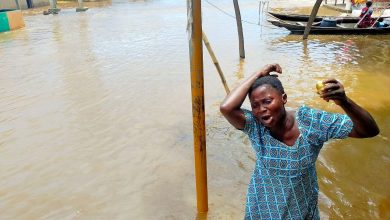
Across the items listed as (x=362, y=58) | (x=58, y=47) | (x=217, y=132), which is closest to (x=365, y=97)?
(x=217, y=132)

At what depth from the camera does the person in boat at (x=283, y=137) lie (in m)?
1.59

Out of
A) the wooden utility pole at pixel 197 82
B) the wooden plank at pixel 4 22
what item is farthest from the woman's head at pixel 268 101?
the wooden plank at pixel 4 22

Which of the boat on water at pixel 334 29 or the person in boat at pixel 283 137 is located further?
the boat on water at pixel 334 29

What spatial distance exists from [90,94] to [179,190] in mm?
4409

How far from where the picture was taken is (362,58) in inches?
404

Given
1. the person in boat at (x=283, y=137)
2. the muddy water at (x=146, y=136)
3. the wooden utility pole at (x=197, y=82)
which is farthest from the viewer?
the muddy water at (x=146, y=136)

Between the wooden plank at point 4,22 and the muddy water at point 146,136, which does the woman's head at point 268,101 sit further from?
the wooden plank at point 4,22

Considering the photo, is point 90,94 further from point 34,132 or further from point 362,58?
point 362,58

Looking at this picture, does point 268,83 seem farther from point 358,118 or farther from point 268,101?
point 358,118

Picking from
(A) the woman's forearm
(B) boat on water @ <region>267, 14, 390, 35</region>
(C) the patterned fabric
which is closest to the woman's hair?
(C) the patterned fabric

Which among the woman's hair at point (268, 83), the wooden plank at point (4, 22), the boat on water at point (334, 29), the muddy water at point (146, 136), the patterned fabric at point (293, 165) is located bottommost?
the muddy water at point (146, 136)

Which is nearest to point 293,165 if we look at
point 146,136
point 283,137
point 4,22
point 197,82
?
point 283,137

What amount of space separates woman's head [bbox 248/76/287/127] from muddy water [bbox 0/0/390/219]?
2.02m

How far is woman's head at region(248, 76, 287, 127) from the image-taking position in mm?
1646
